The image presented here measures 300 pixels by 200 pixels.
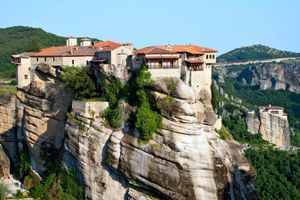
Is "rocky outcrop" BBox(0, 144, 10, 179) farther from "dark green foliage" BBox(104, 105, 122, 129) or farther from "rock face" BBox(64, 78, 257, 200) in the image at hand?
"dark green foliage" BBox(104, 105, 122, 129)

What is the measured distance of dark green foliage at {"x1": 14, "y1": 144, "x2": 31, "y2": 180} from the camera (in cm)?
5819

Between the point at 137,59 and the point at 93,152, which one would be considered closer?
the point at 93,152

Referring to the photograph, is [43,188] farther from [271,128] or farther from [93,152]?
[271,128]

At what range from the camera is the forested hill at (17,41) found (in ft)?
321

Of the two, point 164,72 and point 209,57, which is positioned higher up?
point 209,57

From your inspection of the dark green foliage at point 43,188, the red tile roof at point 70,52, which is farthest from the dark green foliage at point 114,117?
the dark green foliage at point 43,188

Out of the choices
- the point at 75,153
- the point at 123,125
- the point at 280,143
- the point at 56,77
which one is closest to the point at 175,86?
the point at 123,125

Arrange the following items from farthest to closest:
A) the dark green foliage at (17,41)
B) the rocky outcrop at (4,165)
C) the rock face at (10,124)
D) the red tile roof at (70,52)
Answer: the dark green foliage at (17,41)
the rock face at (10,124)
the rocky outcrop at (4,165)
the red tile roof at (70,52)

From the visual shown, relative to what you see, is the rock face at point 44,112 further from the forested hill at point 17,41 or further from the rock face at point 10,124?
the forested hill at point 17,41

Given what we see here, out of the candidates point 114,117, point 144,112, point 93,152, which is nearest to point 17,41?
point 93,152

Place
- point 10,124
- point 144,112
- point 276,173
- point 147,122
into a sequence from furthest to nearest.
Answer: point 276,173 < point 10,124 < point 144,112 < point 147,122

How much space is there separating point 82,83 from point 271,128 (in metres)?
58.8

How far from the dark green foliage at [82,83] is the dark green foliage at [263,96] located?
101m

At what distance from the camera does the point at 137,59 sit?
48188 millimetres
